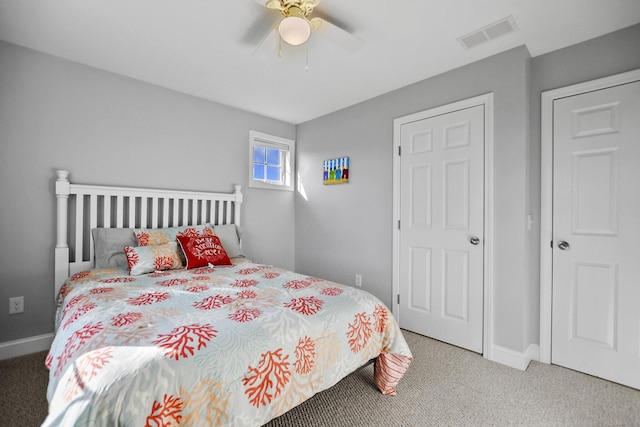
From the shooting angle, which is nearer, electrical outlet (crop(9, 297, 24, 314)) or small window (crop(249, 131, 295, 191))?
electrical outlet (crop(9, 297, 24, 314))

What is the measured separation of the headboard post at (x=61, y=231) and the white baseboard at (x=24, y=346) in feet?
1.33

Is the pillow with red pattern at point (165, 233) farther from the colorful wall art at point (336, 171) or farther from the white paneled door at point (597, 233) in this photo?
the white paneled door at point (597, 233)

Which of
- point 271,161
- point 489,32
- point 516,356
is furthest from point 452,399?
point 271,161

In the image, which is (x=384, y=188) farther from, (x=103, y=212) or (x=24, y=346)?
(x=24, y=346)

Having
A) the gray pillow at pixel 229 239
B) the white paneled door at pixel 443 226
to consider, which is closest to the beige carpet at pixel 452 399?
the white paneled door at pixel 443 226

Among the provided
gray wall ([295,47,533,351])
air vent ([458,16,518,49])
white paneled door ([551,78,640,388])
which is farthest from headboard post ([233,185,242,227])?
white paneled door ([551,78,640,388])

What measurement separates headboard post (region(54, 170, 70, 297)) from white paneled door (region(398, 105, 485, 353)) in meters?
2.95

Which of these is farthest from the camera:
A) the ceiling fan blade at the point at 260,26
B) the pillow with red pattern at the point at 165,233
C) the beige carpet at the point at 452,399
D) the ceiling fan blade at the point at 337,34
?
the pillow with red pattern at the point at 165,233

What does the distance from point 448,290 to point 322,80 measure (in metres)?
2.29

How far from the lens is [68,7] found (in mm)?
1854

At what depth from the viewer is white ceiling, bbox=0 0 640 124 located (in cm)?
183

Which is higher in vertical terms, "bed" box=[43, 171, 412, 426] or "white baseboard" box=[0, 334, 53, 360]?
"bed" box=[43, 171, 412, 426]

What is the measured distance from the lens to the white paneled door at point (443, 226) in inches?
96.4

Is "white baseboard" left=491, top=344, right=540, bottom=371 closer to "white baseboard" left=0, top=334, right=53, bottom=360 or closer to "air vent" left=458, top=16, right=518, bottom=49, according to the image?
"air vent" left=458, top=16, right=518, bottom=49
